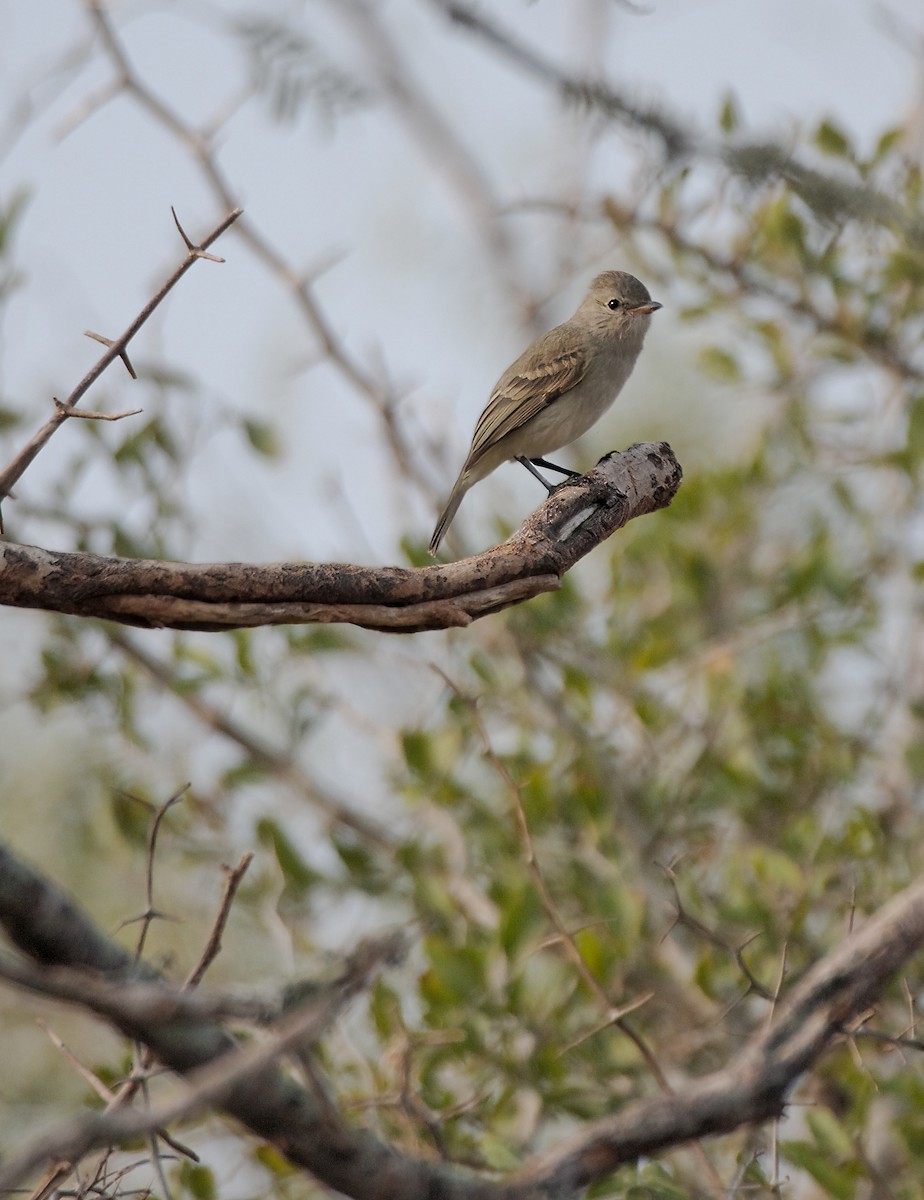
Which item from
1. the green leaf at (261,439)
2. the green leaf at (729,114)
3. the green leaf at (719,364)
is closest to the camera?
the green leaf at (729,114)

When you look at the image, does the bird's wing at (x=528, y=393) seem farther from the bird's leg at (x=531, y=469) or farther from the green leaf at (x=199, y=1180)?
the green leaf at (x=199, y=1180)

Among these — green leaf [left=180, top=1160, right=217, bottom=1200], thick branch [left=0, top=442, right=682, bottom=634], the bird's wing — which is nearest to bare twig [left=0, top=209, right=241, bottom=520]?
thick branch [left=0, top=442, right=682, bottom=634]

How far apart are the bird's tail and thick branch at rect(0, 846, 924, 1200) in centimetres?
302

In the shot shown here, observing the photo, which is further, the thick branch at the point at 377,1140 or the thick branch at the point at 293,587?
the thick branch at the point at 293,587

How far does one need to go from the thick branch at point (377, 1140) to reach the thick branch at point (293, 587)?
63 centimetres

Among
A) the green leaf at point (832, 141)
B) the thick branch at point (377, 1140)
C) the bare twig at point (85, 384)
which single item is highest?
the green leaf at point (832, 141)

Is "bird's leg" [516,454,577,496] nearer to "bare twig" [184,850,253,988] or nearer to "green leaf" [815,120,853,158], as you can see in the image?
"green leaf" [815,120,853,158]

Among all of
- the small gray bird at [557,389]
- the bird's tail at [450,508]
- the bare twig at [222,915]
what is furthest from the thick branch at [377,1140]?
the small gray bird at [557,389]

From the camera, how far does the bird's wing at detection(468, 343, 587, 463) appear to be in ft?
17.7

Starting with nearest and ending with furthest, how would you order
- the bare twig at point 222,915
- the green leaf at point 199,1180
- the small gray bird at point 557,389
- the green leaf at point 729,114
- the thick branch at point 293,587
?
1. the bare twig at point 222,915
2. the thick branch at point 293,587
3. the green leaf at point 199,1180
4. the green leaf at point 729,114
5. the small gray bird at point 557,389

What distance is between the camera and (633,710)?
495cm

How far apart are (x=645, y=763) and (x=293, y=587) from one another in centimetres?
317

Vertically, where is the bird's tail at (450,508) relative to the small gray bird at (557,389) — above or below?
below

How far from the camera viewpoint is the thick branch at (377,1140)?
1815mm
